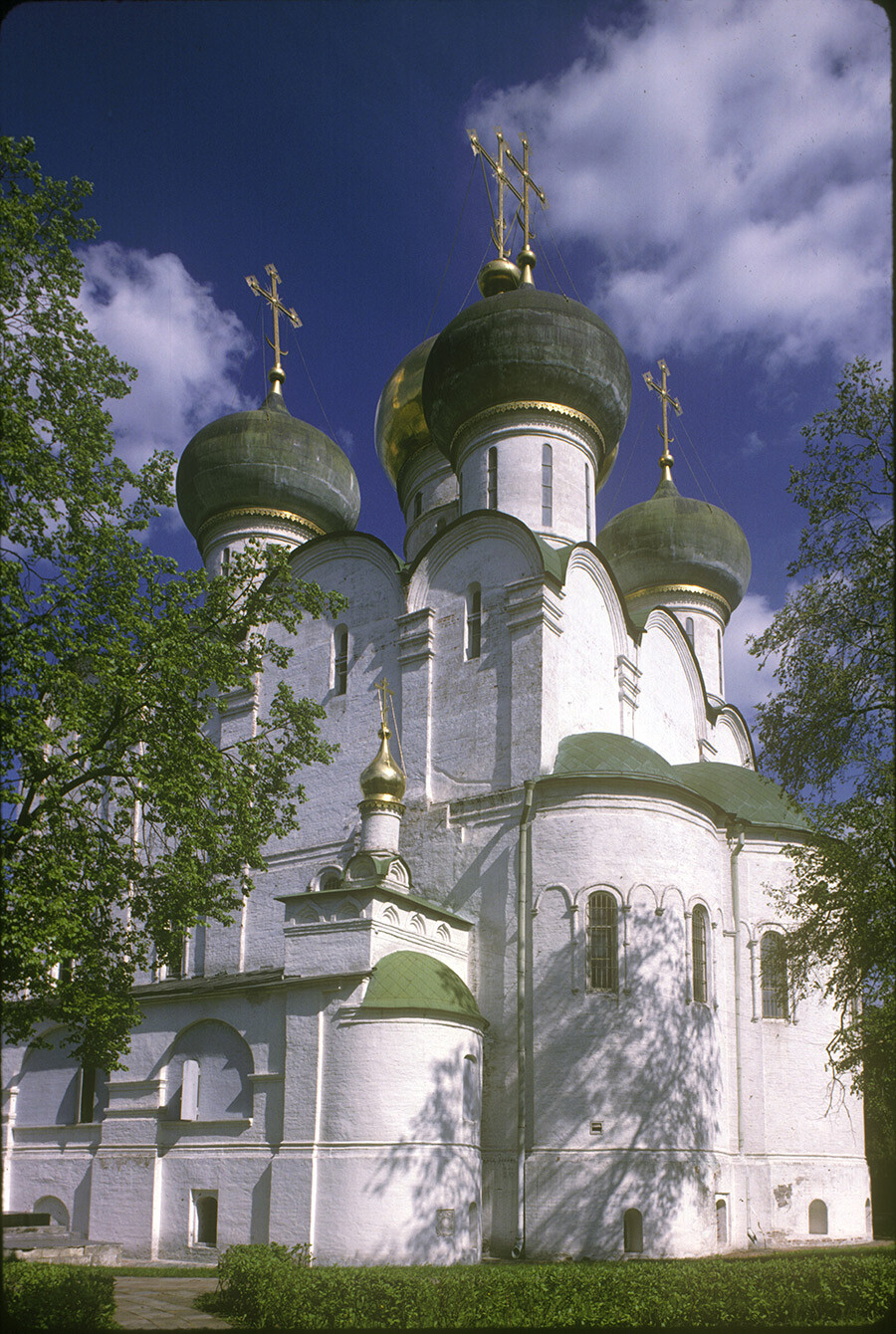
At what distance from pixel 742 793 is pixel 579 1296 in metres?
8.84

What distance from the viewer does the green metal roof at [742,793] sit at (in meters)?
15.3

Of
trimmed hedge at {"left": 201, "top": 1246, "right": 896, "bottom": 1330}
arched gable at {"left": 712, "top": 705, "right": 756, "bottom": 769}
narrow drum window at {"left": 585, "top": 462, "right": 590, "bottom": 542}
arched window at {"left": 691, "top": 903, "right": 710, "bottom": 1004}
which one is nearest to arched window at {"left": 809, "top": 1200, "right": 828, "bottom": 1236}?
arched window at {"left": 691, "top": 903, "right": 710, "bottom": 1004}

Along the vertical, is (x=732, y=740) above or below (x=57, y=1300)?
above

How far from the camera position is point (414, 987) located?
12.0m

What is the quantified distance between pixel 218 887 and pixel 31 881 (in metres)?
2.19

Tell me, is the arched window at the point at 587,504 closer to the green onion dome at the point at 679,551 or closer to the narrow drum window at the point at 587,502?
the narrow drum window at the point at 587,502

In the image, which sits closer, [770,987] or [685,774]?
[770,987]

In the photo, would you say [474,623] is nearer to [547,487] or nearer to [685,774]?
[547,487]

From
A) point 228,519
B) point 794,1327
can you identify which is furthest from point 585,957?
point 228,519

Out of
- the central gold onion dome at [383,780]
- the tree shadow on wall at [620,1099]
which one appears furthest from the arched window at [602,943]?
the central gold onion dome at [383,780]

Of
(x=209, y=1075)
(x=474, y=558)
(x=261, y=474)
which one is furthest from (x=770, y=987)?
(x=261, y=474)

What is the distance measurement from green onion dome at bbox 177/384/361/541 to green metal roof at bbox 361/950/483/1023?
32.6 feet

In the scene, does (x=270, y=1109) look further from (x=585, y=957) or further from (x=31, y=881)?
(x=31, y=881)

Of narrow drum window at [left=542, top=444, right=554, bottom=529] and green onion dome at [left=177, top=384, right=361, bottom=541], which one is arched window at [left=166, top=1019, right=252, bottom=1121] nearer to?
narrow drum window at [left=542, top=444, right=554, bottom=529]
